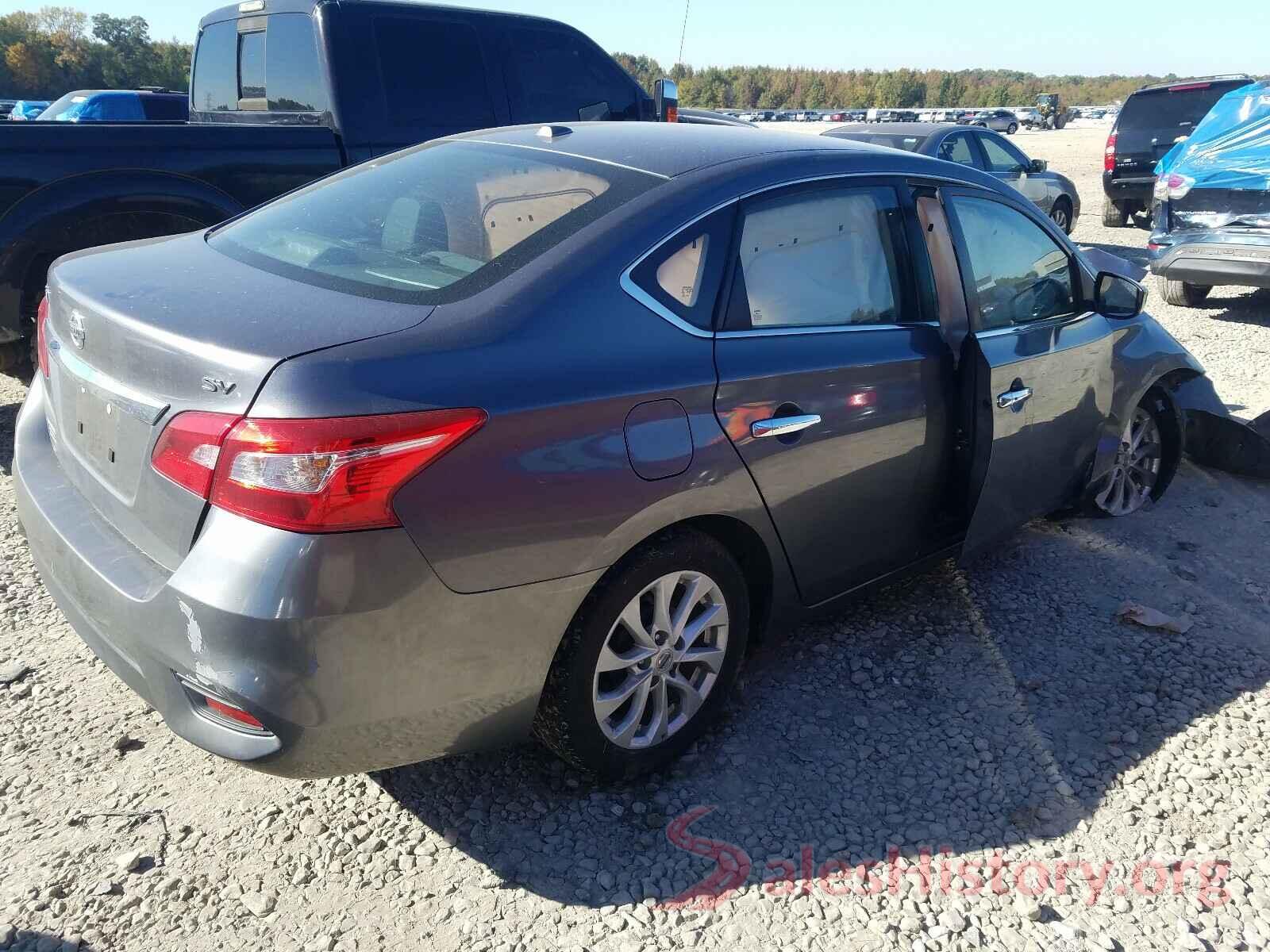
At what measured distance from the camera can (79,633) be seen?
99.1 inches

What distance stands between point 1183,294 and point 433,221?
873cm

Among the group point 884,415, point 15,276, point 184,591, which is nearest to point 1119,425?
point 884,415

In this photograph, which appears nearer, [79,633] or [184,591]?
[184,591]

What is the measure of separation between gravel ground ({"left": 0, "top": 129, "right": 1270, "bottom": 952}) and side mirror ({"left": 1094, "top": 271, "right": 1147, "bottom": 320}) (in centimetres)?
129

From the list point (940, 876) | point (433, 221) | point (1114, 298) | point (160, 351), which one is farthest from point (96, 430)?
point (1114, 298)

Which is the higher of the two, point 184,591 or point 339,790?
point 184,591

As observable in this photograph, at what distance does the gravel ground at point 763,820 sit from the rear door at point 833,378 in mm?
524

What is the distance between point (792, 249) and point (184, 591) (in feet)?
6.10

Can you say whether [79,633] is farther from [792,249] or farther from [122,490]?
[792,249]

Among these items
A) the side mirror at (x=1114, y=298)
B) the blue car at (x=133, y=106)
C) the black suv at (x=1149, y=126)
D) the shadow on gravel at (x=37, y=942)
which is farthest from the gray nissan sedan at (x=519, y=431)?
the black suv at (x=1149, y=126)

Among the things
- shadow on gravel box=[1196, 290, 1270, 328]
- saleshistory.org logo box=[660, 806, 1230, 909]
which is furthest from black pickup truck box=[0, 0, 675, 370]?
shadow on gravel box=[1196, 290, 1270, 328]

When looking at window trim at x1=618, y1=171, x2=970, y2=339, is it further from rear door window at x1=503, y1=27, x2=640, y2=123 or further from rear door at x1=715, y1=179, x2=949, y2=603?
rear door window at x1=503, y1=27, x2=640, y2=123

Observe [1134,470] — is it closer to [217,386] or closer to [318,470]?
[318,470]

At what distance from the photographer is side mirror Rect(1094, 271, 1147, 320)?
13.1 feet
